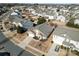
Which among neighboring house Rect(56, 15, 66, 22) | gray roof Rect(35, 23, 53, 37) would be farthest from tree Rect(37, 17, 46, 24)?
neighboring house Rect(56, 15, 66, 22)

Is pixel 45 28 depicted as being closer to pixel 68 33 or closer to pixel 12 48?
pixel 68 33

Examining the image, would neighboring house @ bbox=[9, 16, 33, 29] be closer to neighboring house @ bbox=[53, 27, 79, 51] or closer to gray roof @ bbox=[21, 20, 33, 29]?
gray roof @ bbox=[21, 20, 33, 29]

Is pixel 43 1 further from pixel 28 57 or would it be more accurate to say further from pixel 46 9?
pixel 28 57

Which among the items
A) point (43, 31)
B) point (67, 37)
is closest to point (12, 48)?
point (43, 31)

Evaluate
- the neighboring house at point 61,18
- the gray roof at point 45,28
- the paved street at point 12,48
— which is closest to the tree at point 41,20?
the gray roof at point 45,28

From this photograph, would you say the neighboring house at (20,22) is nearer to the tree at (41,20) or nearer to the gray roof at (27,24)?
the gray roof at (27,24)

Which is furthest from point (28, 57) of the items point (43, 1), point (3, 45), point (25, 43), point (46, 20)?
point (43, 1)
